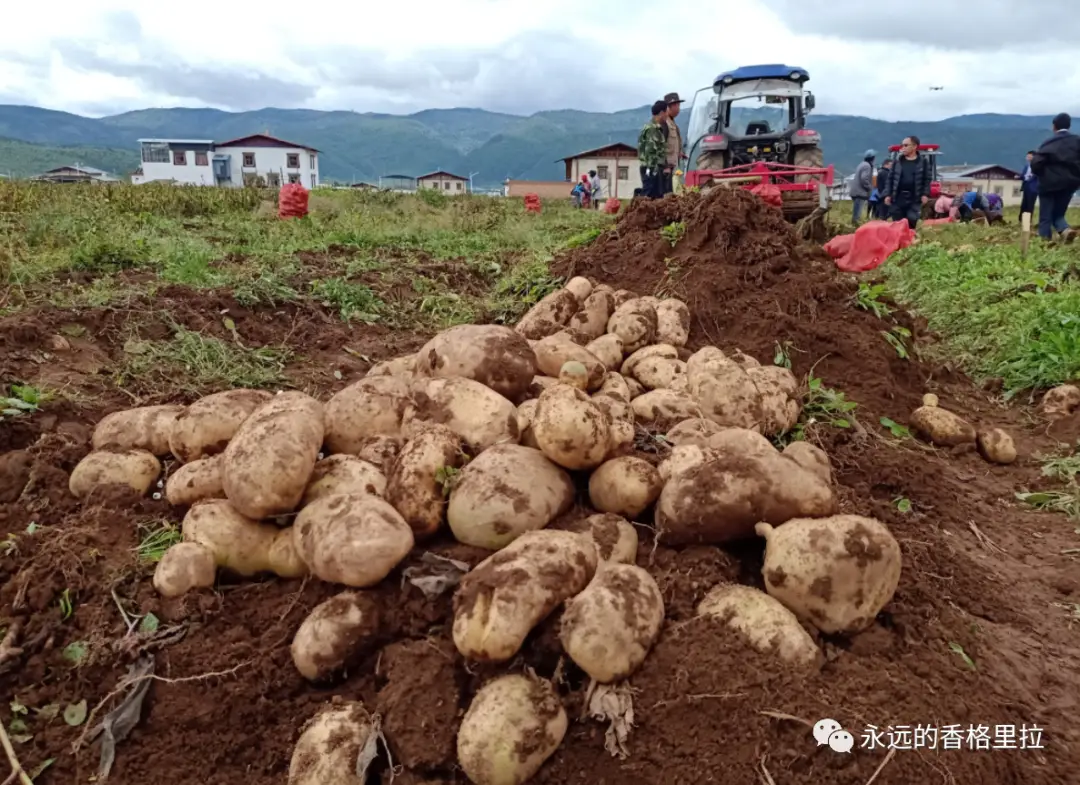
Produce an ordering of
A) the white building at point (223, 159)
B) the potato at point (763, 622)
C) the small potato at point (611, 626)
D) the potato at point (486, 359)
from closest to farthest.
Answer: the small potato at point (611, 626) → the potato at point (763, 622) → the potato at point (486, 359) → the white building at point (223, 159)

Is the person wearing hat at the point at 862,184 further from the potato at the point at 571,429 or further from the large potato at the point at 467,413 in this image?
the potato at the point at 571,429

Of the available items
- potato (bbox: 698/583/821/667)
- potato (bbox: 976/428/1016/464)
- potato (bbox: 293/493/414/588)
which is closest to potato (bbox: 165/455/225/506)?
potato (bbox: 293/493/414/588)

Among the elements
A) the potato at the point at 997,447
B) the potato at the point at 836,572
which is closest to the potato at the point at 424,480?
the potato at the point at 836,572

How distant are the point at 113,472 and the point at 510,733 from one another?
1.94m

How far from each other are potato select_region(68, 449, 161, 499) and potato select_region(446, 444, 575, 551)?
4.36 ft

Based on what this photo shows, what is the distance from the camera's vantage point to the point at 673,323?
408 cm

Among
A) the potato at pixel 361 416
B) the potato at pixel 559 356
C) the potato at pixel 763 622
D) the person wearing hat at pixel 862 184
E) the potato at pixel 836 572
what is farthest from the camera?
the person wearing hat at pixel 862 184

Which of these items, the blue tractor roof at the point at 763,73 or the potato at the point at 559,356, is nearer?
the potato at the point at 559,356

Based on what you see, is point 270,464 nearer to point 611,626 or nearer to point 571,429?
point 571,429

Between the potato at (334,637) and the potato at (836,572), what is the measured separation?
1.16 metres

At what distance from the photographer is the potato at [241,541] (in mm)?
2375

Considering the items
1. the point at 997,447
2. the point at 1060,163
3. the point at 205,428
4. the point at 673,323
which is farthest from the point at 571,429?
the point at 1060,163

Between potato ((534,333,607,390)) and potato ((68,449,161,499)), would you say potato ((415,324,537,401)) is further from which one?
potato ((68,449,161,499))

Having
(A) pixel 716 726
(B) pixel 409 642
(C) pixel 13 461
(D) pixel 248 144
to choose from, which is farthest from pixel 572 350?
(D) pixel 248 144
